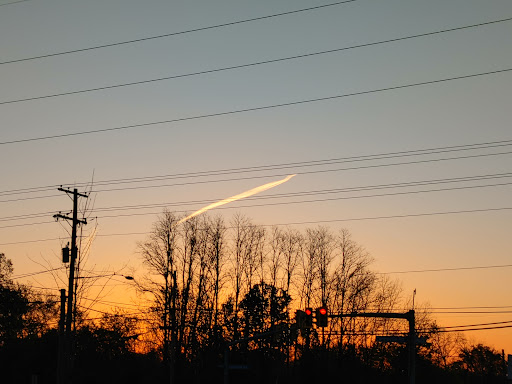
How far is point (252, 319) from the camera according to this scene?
247 ft

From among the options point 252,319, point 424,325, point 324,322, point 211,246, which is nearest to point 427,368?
point 424,325

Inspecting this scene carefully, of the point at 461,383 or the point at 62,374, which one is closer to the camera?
the point at 62,374

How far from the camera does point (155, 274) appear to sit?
65.7 metres

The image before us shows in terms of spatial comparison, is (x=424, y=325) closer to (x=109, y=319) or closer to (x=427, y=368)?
(x=427, y=368)

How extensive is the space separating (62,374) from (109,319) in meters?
51.5

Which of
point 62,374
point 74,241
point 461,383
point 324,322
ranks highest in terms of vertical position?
point 74,241

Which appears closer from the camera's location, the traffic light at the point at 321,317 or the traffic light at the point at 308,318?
the traffic light at the point at 321,317

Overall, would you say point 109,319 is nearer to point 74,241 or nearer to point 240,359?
point 240,359

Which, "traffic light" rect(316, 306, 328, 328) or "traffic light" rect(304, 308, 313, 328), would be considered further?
"traffic light" rect(304, 308, 313, 328)

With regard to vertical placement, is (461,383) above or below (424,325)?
below

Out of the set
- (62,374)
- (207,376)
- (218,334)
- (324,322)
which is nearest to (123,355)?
(218,334)

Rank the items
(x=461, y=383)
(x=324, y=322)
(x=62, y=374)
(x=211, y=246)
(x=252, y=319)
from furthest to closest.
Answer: (x=461, y=383) → (x=252, y=319) → (x=211, y=246) → (x=62, y=374) → (x=324, y=322)

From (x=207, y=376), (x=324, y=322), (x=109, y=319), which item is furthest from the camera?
(x=109, y=319)

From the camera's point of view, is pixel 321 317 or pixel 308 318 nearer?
pixel 321 317
